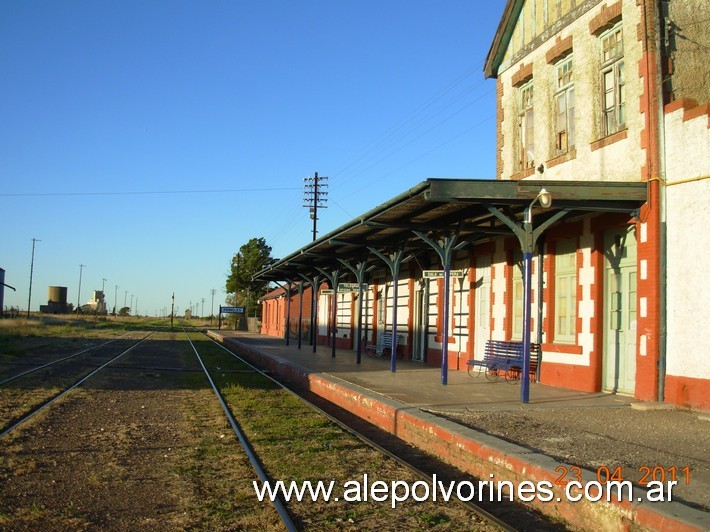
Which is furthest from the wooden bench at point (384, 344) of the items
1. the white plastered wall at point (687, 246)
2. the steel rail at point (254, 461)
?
the white plastered wall at point (687, 246)

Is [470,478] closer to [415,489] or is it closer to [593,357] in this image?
[415,489]

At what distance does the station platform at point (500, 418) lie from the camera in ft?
15.8

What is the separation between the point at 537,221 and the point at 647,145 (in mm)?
3169

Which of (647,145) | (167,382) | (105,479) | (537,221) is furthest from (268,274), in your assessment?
(105,479)

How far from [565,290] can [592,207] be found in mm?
2883

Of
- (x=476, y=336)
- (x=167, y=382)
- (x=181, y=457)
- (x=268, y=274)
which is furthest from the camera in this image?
(x=268, y=274)

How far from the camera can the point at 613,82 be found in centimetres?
1167

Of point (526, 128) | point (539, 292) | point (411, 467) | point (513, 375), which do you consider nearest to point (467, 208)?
point (539, 292)

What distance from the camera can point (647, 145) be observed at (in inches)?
408

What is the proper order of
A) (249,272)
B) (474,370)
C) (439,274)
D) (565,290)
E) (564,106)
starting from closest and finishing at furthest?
(565,290)
(564,106)
(439,274)
(474,370)
(249,272)

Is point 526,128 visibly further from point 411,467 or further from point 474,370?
point 411,467

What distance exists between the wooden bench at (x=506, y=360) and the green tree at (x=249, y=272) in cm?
5394

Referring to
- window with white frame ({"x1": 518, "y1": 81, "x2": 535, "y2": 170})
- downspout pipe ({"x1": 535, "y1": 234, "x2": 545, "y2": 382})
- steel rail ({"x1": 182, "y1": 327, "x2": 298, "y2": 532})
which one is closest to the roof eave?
window with white frame ({"x1": 518, "y1": 81, "x2": 535, "y2": 170})

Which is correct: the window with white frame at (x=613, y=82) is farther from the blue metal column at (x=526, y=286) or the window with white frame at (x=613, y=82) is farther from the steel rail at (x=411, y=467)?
the steel rail at (x=411, y=467)
